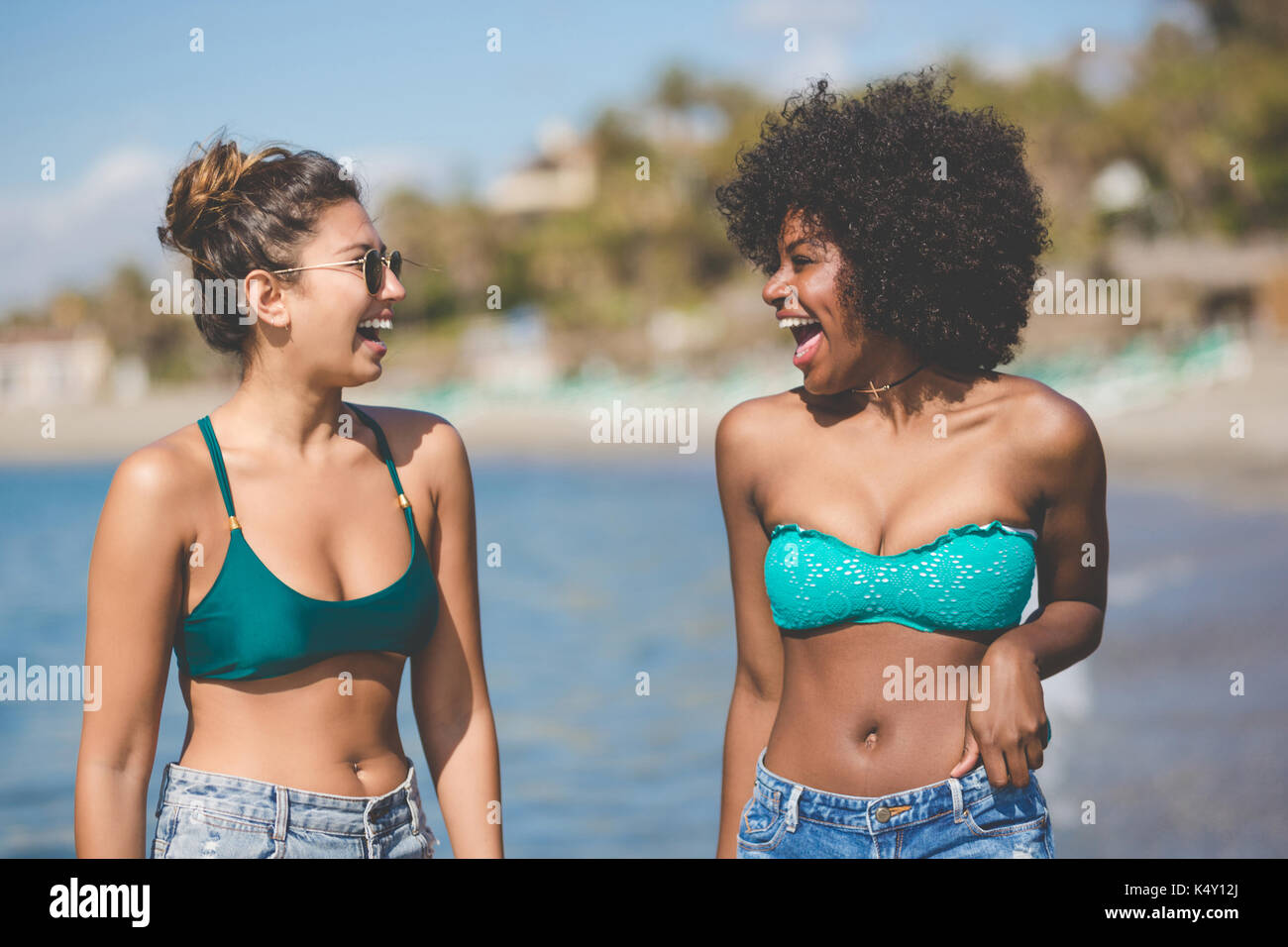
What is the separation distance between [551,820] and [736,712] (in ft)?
25.7

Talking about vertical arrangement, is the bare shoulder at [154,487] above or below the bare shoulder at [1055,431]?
below

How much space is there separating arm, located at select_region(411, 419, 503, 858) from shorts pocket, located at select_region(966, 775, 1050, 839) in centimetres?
95

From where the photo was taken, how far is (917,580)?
2.58 meters

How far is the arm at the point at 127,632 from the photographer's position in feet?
7.79

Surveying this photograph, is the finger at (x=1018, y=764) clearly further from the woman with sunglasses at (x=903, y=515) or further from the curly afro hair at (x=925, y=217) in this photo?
the curly afro hair at (x=925, y=217)

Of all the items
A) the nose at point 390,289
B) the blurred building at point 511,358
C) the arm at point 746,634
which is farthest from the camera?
the blurred building at point 511,358

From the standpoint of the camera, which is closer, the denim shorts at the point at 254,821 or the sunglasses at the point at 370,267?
the denim shorts at the point at 254,821

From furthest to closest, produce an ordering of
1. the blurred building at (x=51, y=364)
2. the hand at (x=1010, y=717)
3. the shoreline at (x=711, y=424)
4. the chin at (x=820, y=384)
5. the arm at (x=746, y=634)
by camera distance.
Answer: the blurred building at (x=51, y=364) → the shoreline at (x=711, y=424) → the arm at (x=746, y=634) → the chin at (x=820, y=384) → the hand at (x=1010, y=717)

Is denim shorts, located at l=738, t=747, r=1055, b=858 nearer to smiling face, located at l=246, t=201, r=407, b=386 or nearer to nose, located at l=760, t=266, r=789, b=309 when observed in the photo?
nose, located at l=760, t=266, r=789, b=309

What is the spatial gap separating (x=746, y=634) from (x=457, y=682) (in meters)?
0.62

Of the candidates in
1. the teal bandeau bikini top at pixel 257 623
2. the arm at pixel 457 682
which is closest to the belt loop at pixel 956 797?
the arm at pixel 457 682

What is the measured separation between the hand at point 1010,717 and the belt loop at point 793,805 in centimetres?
37
